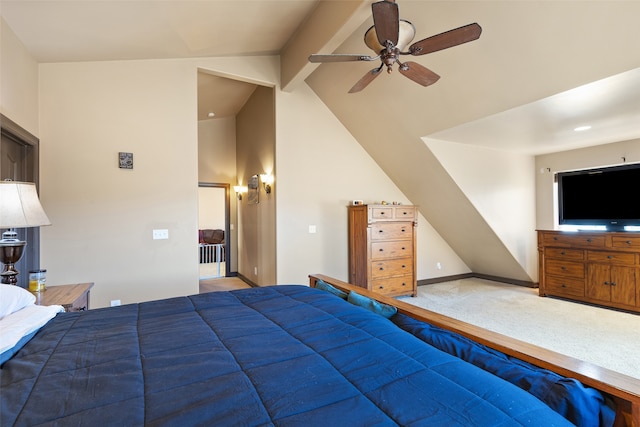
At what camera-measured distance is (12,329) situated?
122cm

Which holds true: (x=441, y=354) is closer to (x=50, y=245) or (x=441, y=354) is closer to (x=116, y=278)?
(x=116, y=278)

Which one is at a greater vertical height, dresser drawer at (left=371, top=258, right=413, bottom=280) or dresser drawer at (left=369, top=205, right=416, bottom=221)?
dresser drawer at (left=369, top=205, right=416, bottom=221)

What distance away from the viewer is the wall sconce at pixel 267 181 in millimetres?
4684

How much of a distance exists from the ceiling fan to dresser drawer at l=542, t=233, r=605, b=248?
3.55 meters

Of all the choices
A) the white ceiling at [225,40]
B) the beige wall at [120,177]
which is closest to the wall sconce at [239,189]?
the white ceiling at [225,40]

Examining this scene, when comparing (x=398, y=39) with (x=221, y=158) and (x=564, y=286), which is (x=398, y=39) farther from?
(x=221, y=158)

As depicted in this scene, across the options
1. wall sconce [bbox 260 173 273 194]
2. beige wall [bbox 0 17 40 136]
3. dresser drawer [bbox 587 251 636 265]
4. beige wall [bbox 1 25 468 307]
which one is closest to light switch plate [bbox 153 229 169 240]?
beige wall [bbox 1 25 468 307]

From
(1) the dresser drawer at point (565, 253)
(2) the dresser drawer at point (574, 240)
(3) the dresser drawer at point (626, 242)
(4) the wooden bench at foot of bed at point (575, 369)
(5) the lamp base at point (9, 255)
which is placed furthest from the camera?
(1) the dresser drawer at point (565, 253)

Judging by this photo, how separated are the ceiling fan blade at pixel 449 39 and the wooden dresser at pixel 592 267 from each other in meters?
3.79

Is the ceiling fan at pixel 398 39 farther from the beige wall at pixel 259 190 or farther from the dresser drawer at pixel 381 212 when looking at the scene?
the beige wall at pixel 259 190

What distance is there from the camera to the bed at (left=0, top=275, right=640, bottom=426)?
811mm

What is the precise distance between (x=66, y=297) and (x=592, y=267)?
19.8ft

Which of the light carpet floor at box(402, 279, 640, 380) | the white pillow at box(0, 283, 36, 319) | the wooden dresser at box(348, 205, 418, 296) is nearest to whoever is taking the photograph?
the white pillow at box(0, 283, 36, 319)

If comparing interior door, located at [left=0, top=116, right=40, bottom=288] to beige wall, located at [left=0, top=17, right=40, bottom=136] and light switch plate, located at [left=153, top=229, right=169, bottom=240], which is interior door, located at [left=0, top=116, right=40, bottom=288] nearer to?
beige wall, located at [left=0, top=17, right=40, bottom=136]
